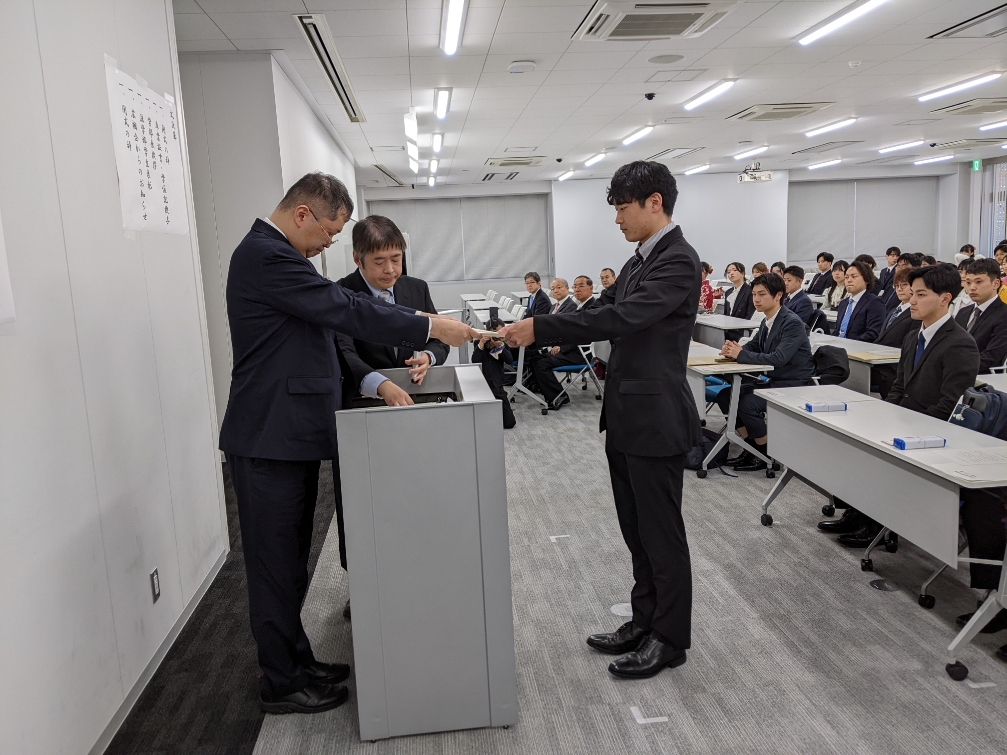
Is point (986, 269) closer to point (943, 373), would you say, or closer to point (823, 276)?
point (943, 373)

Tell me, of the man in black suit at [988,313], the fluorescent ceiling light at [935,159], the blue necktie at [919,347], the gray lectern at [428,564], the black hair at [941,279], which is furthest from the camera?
the fluorescent ceiling light at [935,159]

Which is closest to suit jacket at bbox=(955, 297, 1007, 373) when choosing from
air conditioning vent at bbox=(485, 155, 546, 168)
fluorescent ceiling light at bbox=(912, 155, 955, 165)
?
air conditioning vent at bbox=(485, 155, 546, 168)

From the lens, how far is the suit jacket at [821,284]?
37.7 feet

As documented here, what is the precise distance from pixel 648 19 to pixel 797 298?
3.24m

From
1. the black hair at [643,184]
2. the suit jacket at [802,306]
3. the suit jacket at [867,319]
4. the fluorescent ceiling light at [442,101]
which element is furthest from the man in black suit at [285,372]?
the suit jacket at [867,319]

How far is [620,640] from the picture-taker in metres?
2.71

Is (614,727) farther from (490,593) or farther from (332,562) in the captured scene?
(332,562)

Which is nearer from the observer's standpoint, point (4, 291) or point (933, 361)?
point (4, 291)

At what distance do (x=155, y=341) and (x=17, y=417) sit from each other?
1085 mm

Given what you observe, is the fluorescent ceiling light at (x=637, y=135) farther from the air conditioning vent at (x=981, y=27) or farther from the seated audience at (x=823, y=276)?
the air conditioning vent at (x=981, y=27)

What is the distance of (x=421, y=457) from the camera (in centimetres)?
209

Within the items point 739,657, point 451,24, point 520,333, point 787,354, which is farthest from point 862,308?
point 520,333

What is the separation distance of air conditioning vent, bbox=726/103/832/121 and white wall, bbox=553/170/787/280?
7.24 metres

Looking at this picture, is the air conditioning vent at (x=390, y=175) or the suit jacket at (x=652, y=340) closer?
the suit jacket at (x=652, y=340)
